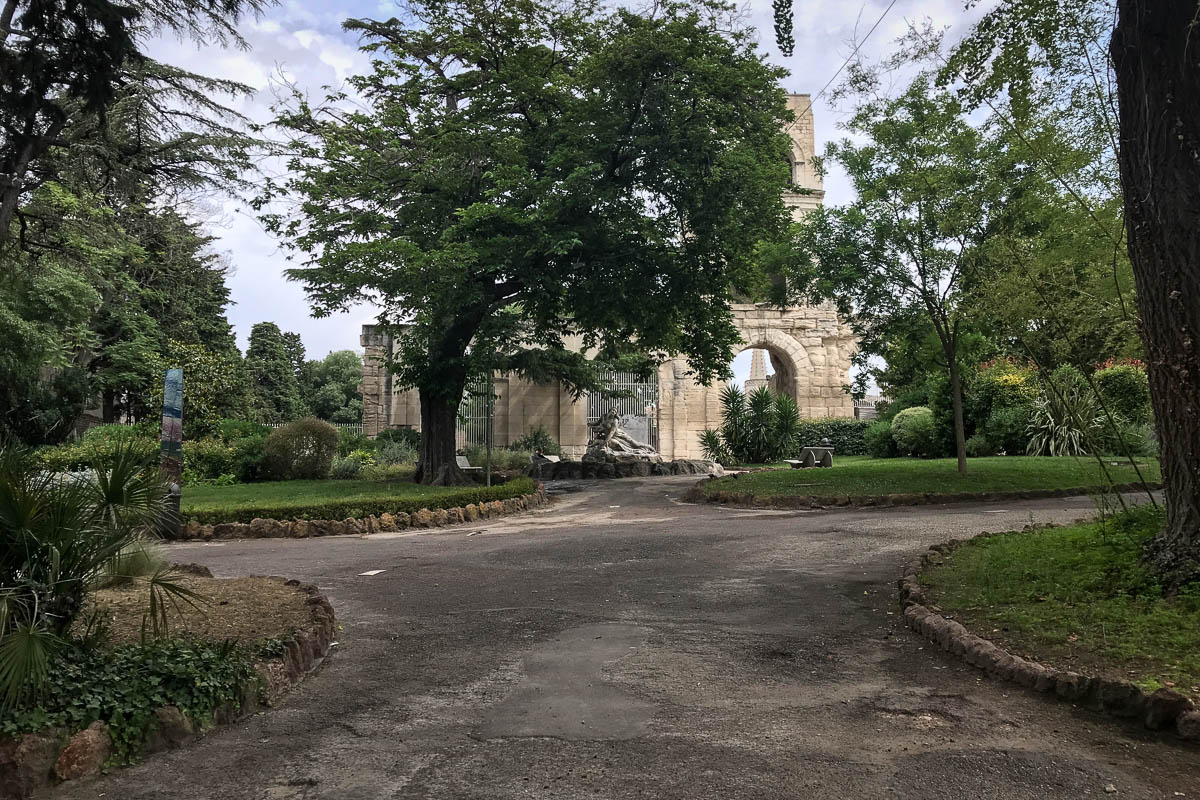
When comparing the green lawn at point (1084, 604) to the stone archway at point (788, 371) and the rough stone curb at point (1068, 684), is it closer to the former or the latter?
the rough stone curb at point (1068, 684)

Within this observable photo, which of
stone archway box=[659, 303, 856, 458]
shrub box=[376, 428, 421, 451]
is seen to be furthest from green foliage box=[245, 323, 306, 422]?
stone archway box=[659, 303, 856, 458]

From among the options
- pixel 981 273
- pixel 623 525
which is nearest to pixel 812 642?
pixel 623 525

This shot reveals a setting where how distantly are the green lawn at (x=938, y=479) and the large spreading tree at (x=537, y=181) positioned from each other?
3.93m

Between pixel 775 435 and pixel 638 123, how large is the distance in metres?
14.1

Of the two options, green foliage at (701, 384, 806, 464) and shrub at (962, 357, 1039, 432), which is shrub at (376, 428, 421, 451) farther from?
shrub at (962, 357, 1039, 432)

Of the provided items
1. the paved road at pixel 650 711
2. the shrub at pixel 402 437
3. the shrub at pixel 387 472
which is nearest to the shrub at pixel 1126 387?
the paved road at pixel 650 711

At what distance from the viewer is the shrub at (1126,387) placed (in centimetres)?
1878

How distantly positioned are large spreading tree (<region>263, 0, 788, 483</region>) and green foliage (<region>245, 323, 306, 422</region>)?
89.4ft

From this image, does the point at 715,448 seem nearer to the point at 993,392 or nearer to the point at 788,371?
the point at 788,371

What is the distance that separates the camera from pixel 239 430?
23281 mm

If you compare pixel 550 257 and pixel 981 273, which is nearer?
pixel 981 273

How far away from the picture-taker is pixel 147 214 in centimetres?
2319

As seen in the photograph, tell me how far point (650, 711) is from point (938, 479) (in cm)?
1232

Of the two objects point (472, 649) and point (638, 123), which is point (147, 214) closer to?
point (638, 123)
